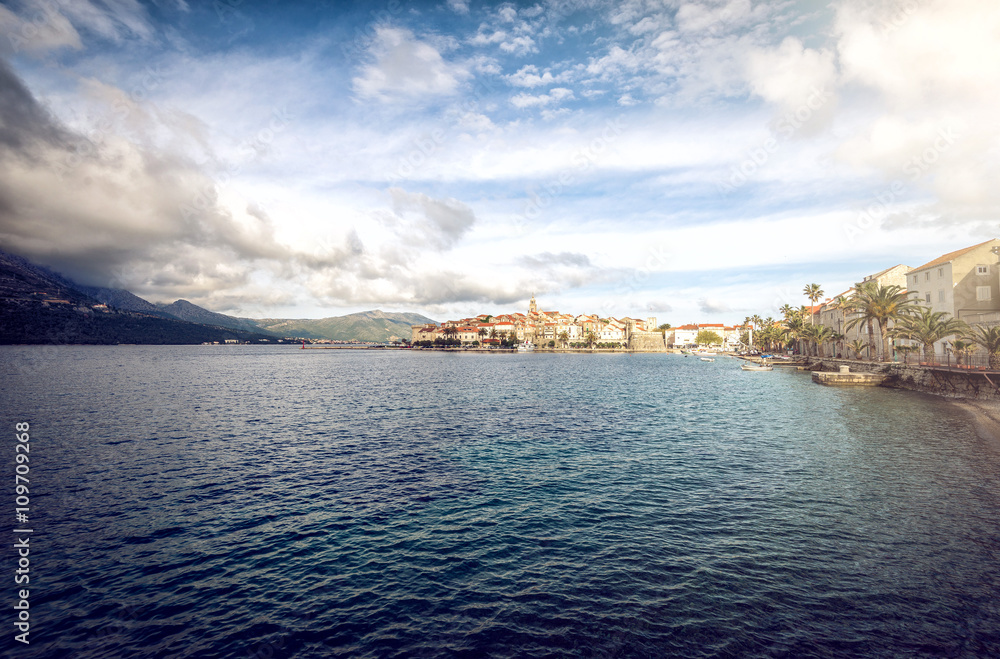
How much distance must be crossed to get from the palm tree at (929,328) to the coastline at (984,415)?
14105mm

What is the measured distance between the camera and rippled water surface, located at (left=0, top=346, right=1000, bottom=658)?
482 inches

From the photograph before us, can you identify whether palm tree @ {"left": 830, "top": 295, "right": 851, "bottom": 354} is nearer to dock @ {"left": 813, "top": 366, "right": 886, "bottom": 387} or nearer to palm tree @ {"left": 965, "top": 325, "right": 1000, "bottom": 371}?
dock @ {"left": 813, "top": 366, "right": 886, "bottom": 387}

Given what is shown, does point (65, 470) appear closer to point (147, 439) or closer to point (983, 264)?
point (147, 439)

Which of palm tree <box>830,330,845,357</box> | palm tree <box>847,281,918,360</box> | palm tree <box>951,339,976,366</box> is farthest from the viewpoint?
palm tree <box>830,330,845,357</box>

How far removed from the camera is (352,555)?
16828mm

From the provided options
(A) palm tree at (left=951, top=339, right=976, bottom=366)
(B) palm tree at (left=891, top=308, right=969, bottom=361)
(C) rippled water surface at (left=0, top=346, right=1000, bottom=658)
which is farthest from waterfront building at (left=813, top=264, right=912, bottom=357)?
(C) rippled water surface at (left=0, top=346, right=1000, bottom=658)

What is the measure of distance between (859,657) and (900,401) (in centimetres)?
5982

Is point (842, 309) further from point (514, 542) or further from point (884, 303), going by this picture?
point (514, 542)

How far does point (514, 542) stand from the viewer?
17.9m

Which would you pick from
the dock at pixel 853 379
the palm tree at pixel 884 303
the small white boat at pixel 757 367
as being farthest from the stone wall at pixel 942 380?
the small white boat at pixel 757 367

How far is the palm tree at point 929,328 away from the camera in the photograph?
6188 centimetres

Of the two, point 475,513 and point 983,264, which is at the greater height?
point 983,264

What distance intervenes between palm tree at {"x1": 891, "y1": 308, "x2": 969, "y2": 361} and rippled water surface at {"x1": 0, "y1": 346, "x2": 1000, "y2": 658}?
32.8 m

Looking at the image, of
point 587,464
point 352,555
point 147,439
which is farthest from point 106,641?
point 147,439
